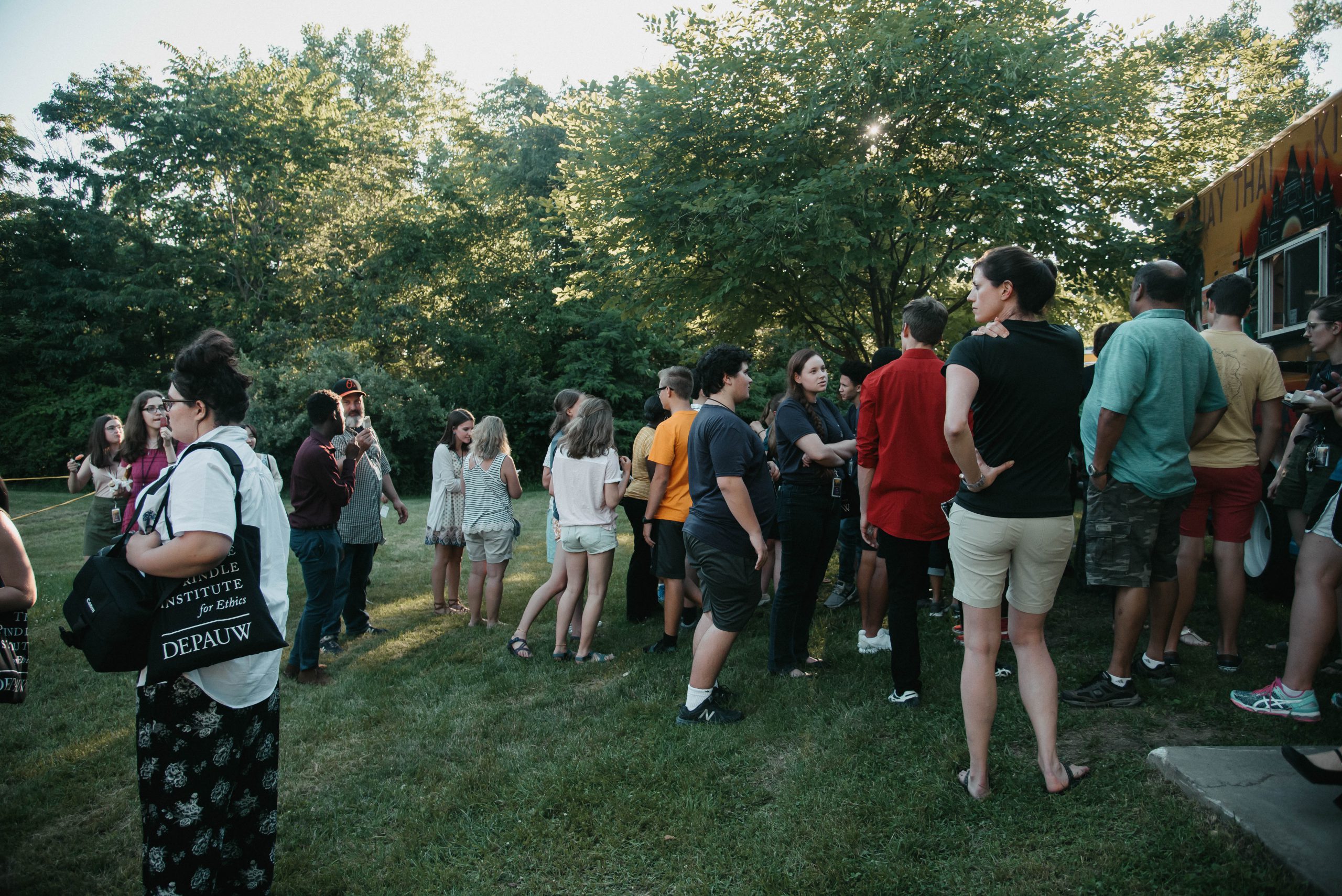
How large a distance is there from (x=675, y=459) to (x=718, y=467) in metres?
1.35


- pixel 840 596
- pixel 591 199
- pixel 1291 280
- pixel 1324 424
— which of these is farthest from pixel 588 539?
pixel 591 199

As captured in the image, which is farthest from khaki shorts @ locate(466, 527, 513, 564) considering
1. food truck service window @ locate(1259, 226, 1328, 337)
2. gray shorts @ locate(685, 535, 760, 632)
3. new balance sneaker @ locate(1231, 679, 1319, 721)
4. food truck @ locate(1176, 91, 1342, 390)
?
food truck service window @ locate(1259, 226, 1328, 337)

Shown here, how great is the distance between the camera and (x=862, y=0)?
28.8 ft

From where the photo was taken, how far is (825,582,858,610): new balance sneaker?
21.8 feet

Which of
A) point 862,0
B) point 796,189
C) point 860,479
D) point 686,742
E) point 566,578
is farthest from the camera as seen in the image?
point 862,0

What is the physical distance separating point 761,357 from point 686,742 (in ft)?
72.9

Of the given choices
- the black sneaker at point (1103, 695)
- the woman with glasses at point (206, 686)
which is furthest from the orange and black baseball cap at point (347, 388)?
the black sneaker at point (1103, 695)

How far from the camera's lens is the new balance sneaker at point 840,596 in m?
6.64

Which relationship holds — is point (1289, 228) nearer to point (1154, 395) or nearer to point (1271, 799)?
point (1154, 395)

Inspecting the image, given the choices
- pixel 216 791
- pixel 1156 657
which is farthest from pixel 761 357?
pixel 216 791

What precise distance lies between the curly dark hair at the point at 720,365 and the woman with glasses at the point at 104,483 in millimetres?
5127

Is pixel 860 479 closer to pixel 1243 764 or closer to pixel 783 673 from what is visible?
pixel 783 673

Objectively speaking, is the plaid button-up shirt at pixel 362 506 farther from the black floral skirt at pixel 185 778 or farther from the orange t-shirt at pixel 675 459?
the black floral skirt at pixel 185 778

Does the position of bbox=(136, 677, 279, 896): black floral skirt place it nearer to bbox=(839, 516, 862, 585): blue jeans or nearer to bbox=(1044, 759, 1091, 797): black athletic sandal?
bbox=(1044, 759, 1091, 797): black athletic sandal
